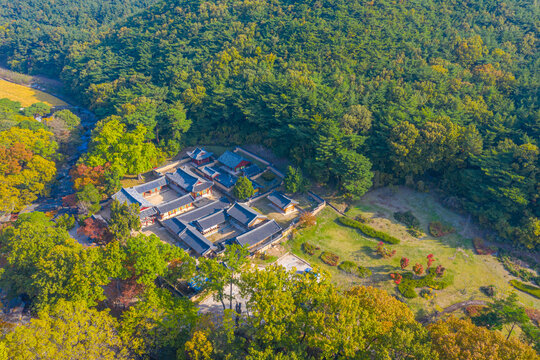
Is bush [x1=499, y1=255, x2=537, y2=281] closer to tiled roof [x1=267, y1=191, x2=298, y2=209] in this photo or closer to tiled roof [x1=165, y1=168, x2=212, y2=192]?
tiled roof [x1=267, y1=191, x2=298, y2=209]

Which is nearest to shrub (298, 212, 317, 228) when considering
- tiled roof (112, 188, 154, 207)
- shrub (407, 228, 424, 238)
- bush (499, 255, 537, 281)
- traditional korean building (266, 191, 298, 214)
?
traditional korean building (266, 191, 298, 214)

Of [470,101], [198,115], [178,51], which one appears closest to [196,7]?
[178,51]

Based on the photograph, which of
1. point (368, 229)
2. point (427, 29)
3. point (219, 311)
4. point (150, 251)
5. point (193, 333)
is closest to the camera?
point (193, 333)

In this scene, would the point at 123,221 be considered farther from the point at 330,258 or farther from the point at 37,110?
the point at 37,110

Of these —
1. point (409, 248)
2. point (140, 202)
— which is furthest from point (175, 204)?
point (409, 248)

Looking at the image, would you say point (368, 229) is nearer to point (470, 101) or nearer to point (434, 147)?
point (434, 147)
